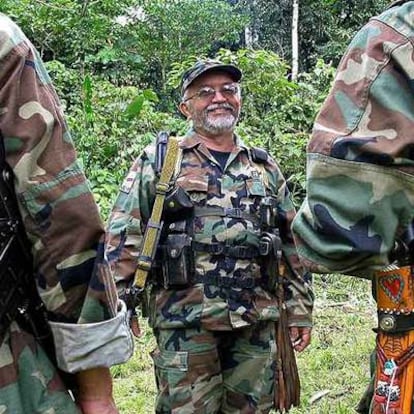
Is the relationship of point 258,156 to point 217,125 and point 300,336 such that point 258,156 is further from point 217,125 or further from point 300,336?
point 300,336

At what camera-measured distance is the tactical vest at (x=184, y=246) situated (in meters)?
3.03

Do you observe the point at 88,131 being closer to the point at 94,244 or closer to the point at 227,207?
the point at 227,207

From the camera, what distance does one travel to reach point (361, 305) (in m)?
6.00

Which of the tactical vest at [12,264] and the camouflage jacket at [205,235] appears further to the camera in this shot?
the camouflage jacket at [205,235]

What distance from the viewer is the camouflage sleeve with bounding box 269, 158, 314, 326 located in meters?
3.31

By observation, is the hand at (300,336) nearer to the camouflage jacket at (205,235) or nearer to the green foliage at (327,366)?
the camouflage jacket at (205,235)

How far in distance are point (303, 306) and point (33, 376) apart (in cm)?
217

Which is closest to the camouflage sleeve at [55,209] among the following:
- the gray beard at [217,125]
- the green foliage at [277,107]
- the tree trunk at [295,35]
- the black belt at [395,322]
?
the black belt at [395,322]

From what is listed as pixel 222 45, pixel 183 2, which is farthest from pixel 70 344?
pixel 222 45

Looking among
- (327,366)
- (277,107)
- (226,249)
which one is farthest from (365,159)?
(277,107)

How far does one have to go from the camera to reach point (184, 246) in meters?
3.02

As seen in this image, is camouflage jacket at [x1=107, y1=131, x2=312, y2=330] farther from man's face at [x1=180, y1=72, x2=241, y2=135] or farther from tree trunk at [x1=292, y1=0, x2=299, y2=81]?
tree trunk at [x1=292, y1=0, x2=299, y2=81]

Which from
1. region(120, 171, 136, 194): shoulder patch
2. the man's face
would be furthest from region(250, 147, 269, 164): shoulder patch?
region(120, 171, 136, 194): shoulder patch

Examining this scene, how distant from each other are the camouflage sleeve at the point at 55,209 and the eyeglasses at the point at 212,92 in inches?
80.2
